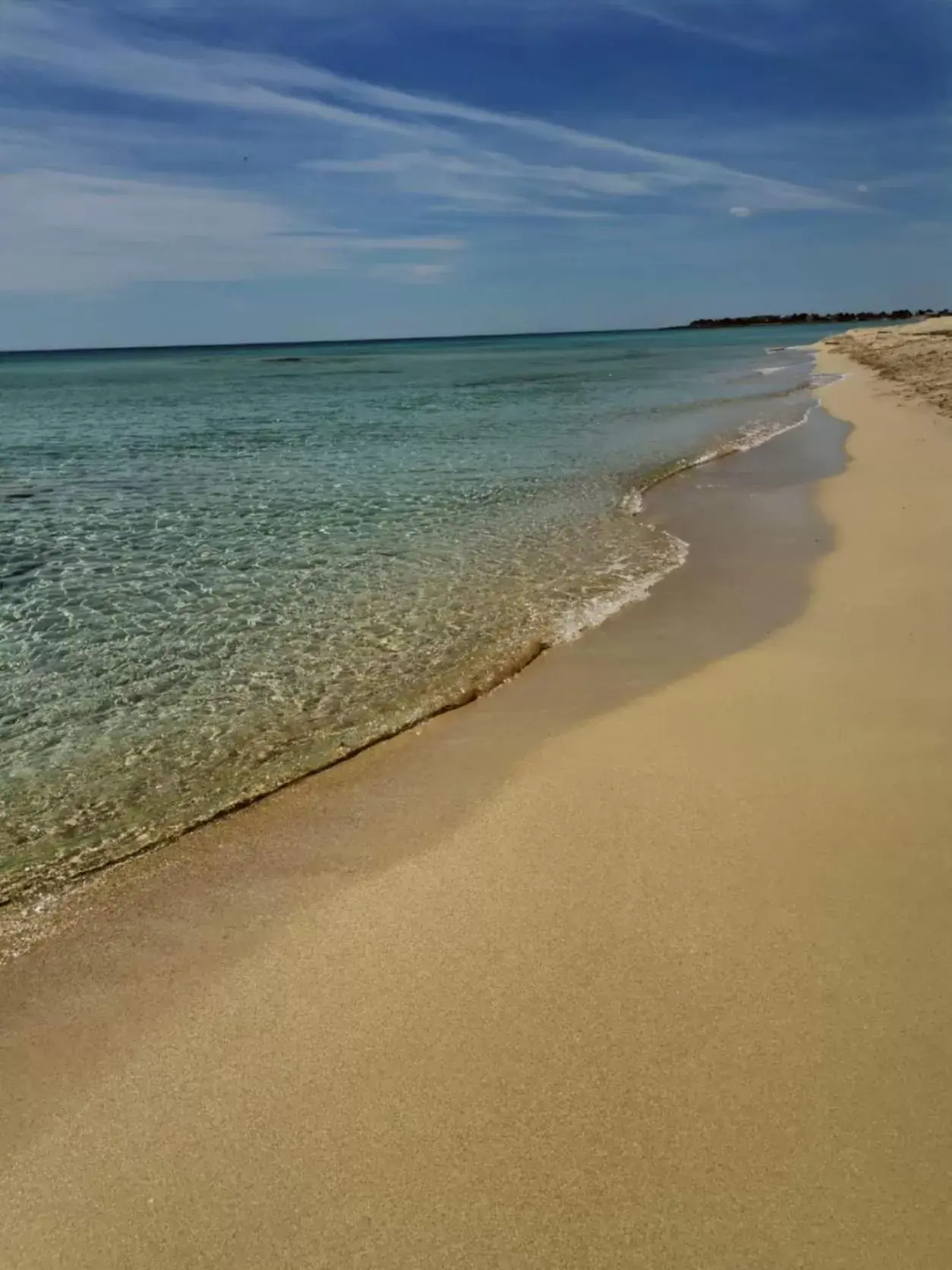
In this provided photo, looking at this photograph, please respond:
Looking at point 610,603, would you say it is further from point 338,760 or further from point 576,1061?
point 576,1061

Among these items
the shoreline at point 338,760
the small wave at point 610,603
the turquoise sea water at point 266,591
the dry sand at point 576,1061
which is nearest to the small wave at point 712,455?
the turquoise sea water at point 266,591

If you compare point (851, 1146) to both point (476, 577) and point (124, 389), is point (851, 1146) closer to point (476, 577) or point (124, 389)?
point (476, 577)

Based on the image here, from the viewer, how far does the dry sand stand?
2424 millimetres

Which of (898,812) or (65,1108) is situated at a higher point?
(898,812)

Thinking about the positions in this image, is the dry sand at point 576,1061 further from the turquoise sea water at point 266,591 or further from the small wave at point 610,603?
the small wave at point 610,603

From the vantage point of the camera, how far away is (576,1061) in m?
2.94

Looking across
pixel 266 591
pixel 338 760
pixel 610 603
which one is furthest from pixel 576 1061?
pixel 266 591

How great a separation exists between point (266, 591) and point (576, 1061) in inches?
264

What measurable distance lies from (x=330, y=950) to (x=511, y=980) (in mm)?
774

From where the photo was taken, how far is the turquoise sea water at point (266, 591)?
5.38m

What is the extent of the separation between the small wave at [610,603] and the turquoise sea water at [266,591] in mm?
33

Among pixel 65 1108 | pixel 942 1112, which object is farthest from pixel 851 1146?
pixel 65 1108

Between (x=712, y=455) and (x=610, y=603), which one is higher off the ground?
(x=712, y=455)

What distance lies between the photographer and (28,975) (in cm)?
361
